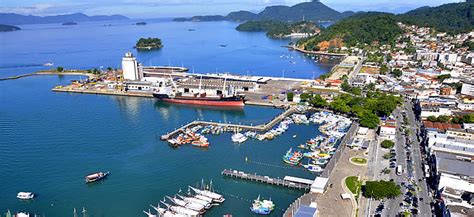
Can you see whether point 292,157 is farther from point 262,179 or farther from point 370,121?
point 370,121

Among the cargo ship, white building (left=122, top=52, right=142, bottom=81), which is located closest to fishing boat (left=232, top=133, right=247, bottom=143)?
the cargo ship

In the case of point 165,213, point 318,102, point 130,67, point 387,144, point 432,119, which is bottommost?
point 165,213

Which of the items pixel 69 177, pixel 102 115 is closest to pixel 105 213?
pixel 69 177

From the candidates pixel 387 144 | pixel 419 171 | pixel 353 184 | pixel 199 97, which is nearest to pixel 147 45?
pixel 199 97

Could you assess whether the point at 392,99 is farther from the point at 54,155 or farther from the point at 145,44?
the point at 145,44

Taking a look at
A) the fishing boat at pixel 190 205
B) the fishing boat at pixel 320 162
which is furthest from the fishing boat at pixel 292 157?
the fishing boat at pixel 190 205

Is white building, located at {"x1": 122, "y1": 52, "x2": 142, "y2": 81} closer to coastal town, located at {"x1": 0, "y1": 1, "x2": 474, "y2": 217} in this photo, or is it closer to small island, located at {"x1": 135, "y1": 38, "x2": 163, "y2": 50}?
coastal town, located at {"x1": 0, "y1": 1, "x2": 474, "y2": 217}
